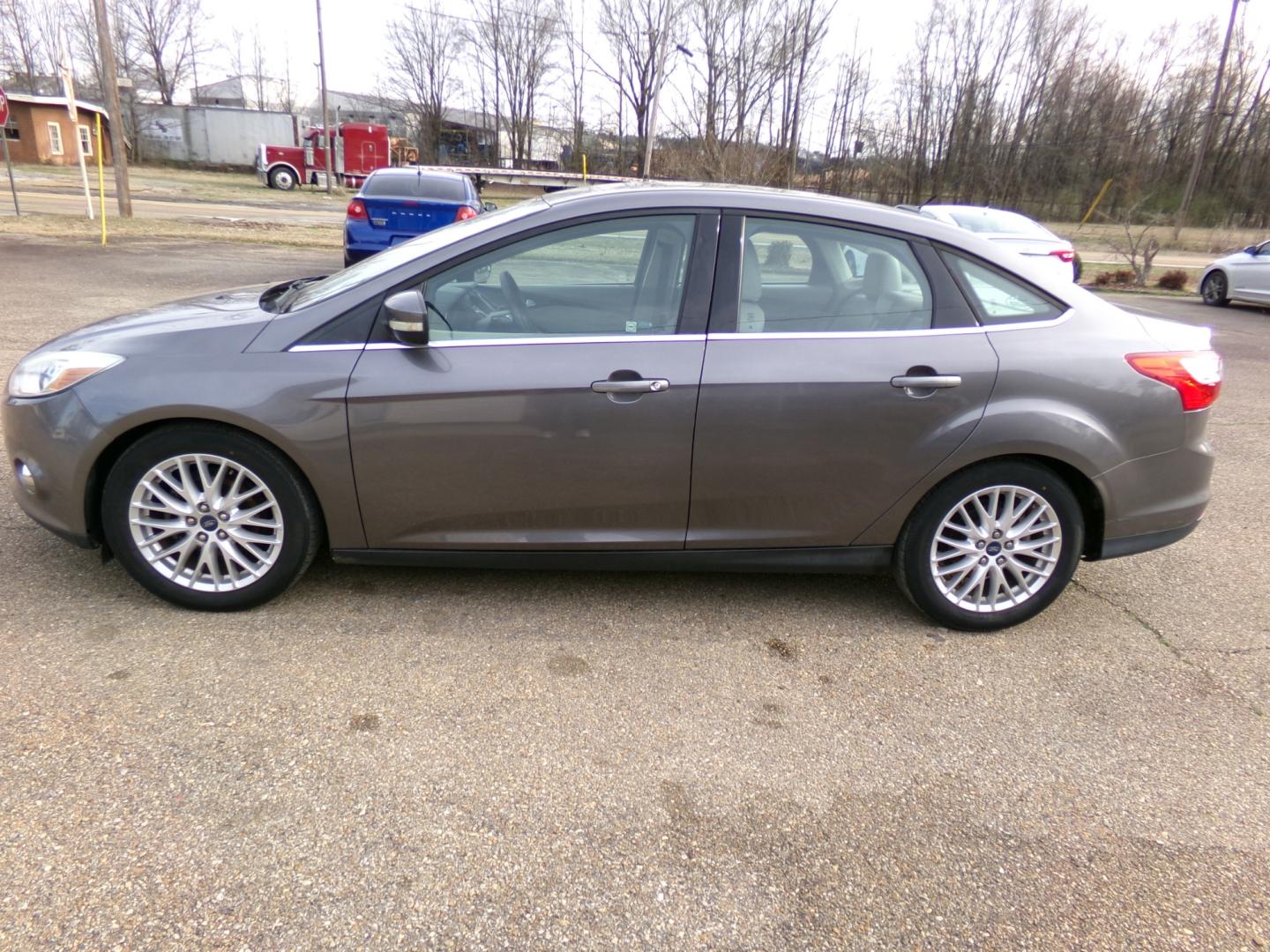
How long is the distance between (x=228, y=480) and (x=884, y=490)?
2505mm

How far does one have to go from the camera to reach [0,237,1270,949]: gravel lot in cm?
210

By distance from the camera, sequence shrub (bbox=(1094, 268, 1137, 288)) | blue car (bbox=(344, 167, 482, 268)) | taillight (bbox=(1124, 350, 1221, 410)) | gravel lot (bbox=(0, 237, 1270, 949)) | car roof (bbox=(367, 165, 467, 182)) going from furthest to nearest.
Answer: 1. shrub (bbox=(1094, 268, 1137, 288))
2. car roof (bbox=(367, 165, 467, 182))
3. blue car (bbox=(344, 167, 482, 268))
4. taillight (bbox=(1124, 350, 1221, 410))
5. gravel lot (bbox=(0, 237, 1270, 949))

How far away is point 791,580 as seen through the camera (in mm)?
4023

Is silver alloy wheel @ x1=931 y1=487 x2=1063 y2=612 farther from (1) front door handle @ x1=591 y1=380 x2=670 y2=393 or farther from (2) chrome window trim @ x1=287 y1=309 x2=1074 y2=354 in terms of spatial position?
(1) front door handle @ x1=591 y1=380 x2=670 y2=393

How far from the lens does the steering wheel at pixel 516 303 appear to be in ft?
10.7

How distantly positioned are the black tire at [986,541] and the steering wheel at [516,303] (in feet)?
5.58

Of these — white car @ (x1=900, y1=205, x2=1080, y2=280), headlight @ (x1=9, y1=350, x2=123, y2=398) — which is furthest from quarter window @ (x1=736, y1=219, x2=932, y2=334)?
white car @ (x1=900, y1=205, x2=1080, y2=280)

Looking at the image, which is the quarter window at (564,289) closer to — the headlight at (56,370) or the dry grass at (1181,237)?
the headlight at (56,370)

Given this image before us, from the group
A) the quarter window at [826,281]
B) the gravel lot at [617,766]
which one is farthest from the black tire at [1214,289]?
the quarter window at [826,281]

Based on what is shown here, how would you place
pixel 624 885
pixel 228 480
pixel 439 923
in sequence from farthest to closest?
pixel 228 480 → pixel 624 885 → pixel 439 923

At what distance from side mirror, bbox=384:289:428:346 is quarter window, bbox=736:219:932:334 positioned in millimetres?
1179

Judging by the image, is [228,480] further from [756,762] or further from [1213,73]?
[1213,73]

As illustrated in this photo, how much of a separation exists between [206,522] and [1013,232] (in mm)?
11138

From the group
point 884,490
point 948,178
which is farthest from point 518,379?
point 948,178
